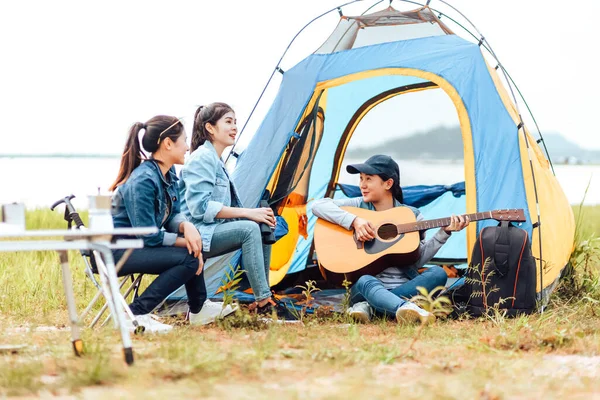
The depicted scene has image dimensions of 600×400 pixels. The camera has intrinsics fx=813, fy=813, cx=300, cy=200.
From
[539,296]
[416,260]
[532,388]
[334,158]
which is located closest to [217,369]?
[532,388]

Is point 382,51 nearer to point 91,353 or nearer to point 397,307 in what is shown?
point 397,307

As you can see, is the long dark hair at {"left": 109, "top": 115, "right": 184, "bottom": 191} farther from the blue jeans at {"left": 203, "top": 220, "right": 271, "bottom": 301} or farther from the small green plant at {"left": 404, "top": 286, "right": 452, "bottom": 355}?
the small green plant at {"left": 404, "top": 286, "right": 452, "bottom": 355}

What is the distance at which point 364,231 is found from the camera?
4719 millimetres

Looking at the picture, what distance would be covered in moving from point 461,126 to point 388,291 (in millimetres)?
1159

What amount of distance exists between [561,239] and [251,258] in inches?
80.3

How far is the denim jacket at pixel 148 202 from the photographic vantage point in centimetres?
391

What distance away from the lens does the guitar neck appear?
454 centimetres

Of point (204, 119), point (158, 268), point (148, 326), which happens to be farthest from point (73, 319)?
point (204, 119)

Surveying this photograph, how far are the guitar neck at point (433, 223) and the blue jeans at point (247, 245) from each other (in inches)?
35.6

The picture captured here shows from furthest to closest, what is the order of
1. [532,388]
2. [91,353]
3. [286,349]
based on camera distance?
1. [286,349]
2. [91,353]
3. [532,388]

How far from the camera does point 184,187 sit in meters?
4.48

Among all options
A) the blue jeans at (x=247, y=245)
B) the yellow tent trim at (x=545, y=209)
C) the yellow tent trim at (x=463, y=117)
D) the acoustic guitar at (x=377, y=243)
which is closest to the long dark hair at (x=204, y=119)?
the blue jeans at (x=247, y=245)

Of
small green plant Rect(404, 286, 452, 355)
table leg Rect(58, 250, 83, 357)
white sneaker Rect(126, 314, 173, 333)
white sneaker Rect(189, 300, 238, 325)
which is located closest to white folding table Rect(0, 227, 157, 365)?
table leg Rect(58, 250, 83, 357)

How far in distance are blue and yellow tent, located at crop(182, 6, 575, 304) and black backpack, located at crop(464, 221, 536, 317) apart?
0.51 feet
